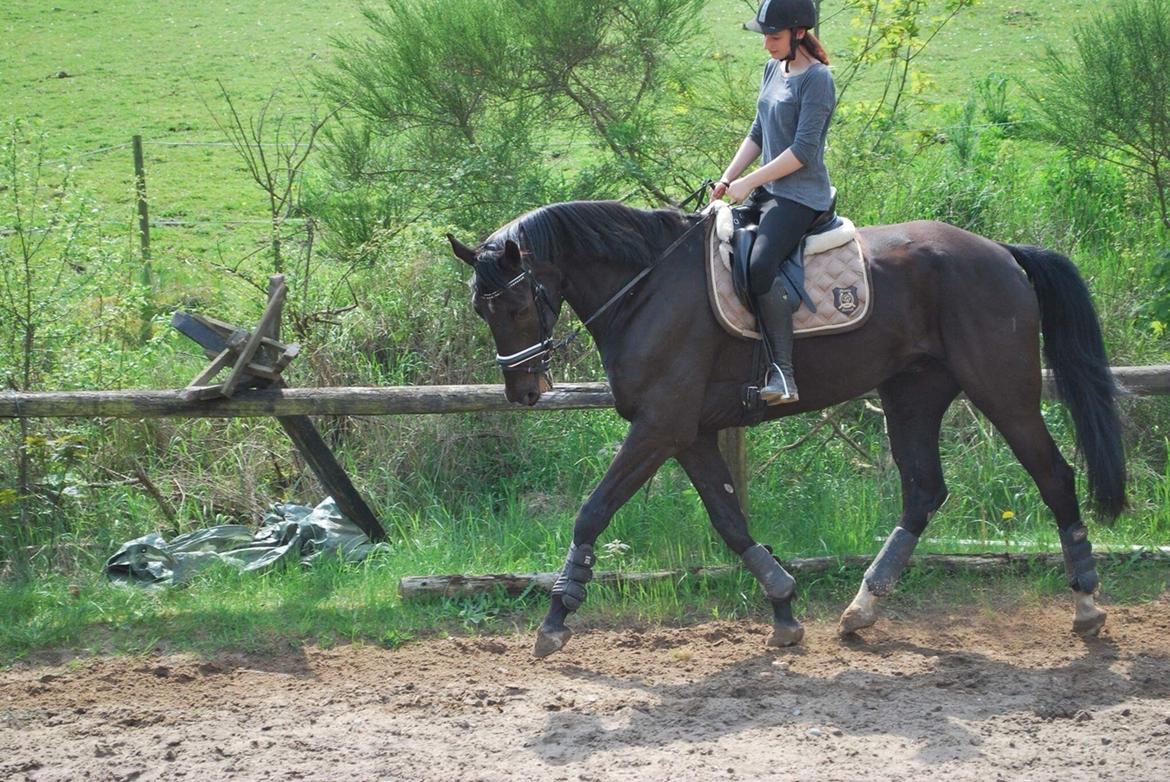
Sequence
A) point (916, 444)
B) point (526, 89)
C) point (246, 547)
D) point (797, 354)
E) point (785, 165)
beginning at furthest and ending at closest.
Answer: point (526, 89) → point (246, 547) → point (916, 444) → point (797, 354) → point (785, 165)

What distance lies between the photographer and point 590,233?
18.1 ft

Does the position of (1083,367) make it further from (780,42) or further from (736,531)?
(780,42)

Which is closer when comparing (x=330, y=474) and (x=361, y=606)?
(x=361, y=606)

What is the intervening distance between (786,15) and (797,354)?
1585 millimetres

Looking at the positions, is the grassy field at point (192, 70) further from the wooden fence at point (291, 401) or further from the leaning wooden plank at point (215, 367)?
the leaning wooden plank at point (215, 367)

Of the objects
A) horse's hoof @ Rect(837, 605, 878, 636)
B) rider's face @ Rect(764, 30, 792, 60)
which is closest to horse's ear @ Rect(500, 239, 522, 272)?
rider's face @ Rect(764, 30, 792, 60)

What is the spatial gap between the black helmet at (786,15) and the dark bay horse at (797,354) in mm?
988

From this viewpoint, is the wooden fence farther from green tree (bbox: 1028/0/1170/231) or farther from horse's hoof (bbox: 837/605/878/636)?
green tree (bbox: 1028/0/1170/231)

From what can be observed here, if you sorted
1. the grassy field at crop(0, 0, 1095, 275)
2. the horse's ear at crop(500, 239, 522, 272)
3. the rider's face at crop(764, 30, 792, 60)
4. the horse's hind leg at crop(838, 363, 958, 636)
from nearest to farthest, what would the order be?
the horse's ear at crop(500, 239, 522, 272) → the rider's face at crop(764, 30, 792, 60) → the horse's hind leg at crop(838, 363, 958, 636) → the grassy field at crop(0, 0, 1095, 275)

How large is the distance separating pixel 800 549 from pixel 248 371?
333 centimetres

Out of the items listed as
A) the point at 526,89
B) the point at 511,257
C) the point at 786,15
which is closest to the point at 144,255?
the point at 526,89

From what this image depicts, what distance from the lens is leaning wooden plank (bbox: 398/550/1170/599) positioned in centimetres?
630

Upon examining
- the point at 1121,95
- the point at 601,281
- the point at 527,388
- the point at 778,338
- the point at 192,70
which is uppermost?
the point at 192,70

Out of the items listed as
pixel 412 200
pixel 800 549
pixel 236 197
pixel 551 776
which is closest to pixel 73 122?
pixel 236 197
